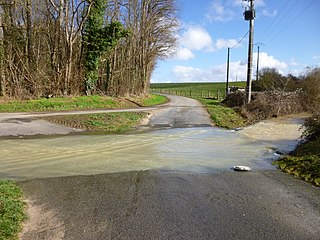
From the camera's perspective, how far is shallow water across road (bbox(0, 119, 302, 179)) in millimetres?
8570

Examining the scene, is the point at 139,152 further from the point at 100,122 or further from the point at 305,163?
the point at 100,122

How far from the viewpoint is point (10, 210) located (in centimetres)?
509

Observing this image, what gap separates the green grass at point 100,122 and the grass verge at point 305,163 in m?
8.93

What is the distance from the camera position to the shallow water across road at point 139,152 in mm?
8570

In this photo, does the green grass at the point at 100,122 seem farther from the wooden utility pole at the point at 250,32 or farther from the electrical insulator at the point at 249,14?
the electrical insulator at the point at 249,14

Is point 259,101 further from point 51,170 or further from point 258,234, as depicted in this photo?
point 258,234

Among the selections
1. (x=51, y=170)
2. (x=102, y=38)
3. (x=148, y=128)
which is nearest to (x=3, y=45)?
(x=102, y=38)

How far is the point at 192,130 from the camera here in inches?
652

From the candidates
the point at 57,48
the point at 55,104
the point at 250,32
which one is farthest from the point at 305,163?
the point at 57,48

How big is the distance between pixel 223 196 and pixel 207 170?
2.15m

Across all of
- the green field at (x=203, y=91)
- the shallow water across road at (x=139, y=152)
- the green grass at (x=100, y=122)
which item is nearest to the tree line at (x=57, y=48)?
the green grass at (x=100, y=122)

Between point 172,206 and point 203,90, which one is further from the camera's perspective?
point 203,90

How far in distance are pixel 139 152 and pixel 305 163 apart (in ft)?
17.0

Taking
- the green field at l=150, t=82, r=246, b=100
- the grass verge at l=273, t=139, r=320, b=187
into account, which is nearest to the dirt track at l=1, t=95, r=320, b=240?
the grass verge at l=273, t=139, r=320, b=187
